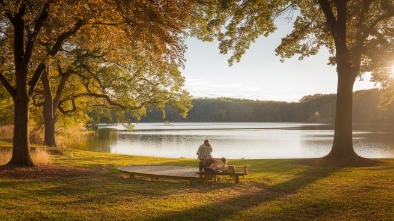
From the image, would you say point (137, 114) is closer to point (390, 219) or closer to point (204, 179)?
point (204, 179)

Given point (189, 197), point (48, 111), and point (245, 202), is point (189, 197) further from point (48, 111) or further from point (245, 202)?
point (48, 111)

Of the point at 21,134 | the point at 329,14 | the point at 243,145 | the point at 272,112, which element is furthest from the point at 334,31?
the point at 272,112

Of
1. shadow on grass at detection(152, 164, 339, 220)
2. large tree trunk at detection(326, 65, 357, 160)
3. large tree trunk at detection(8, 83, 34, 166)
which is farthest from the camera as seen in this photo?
large tree trunk at detection(326, 65, 357, 160)

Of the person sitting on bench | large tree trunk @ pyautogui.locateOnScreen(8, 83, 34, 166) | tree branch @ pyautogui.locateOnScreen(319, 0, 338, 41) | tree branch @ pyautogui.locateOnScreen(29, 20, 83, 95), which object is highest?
tree branch @ pyautogui.locateOnScreen(319, 0, 338, 41)

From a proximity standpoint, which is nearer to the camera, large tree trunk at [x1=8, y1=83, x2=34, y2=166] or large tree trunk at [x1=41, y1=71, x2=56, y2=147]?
large tree trunk at [x1=8, y1=83, x2=34, y2=166]

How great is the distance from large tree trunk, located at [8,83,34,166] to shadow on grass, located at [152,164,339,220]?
9.53m

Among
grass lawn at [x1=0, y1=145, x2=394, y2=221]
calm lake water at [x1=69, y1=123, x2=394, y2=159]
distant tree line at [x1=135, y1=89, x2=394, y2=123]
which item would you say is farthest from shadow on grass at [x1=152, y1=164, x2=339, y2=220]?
distant tree line at [x1=135, y1=89, x2=394, y2=123]

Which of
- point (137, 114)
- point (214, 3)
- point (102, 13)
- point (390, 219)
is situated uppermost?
point (214, 3)

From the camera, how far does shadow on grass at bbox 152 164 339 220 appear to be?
30.9ft

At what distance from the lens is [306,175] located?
16.5 metres

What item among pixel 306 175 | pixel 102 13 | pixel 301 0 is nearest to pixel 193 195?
pixel 306 175

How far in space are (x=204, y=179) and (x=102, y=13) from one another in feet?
24.8

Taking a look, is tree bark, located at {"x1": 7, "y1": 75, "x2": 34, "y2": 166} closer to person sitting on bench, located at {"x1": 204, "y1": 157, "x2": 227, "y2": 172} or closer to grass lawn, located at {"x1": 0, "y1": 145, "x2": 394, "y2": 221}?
grass lawn, located at {"x1": 0, "y1": 145, "x2": 394, "y2": 221}

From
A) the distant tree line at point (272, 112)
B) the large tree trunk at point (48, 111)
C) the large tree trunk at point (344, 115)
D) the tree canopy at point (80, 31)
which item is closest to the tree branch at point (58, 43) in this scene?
the tree canopy at point (80, 31)
